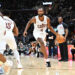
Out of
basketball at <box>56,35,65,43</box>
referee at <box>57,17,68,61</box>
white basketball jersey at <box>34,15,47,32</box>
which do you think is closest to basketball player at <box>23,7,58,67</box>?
white basketball jersey at <box>34,15,47,32</box>

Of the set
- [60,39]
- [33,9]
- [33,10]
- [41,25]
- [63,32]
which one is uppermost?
[33,9]

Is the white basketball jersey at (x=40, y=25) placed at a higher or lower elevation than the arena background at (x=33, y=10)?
lower

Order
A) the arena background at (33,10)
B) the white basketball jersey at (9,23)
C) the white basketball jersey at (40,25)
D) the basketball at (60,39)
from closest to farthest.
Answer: the white basketball jersey at (9,23)
the white basketball jersey at (40,25)
the basketball at (60,39)
the arena background at (33,10)

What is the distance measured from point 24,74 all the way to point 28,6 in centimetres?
2581

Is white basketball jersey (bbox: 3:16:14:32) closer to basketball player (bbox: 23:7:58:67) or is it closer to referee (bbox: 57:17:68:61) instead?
basketball player (bbox: 23:7:58:67)

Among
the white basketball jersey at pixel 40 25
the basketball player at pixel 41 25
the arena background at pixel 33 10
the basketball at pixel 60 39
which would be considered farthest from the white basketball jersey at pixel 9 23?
the arena background at pixel 33 10

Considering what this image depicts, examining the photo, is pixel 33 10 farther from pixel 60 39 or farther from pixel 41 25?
pixel 41 25

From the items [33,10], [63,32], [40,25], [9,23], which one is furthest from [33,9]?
[9,23]

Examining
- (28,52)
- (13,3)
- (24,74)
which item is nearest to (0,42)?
(24,74)

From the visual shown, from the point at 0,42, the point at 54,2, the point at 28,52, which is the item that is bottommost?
the point at 28,52

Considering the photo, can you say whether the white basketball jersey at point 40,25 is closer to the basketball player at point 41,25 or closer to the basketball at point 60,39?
the basketball player at point 41,25

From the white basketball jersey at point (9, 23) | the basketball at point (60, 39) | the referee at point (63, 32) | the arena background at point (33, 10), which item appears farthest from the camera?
the arena background at point (33, 10)

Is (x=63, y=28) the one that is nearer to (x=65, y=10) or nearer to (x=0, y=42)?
(x=0, y=42)

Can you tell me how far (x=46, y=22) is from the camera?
8.41 m
